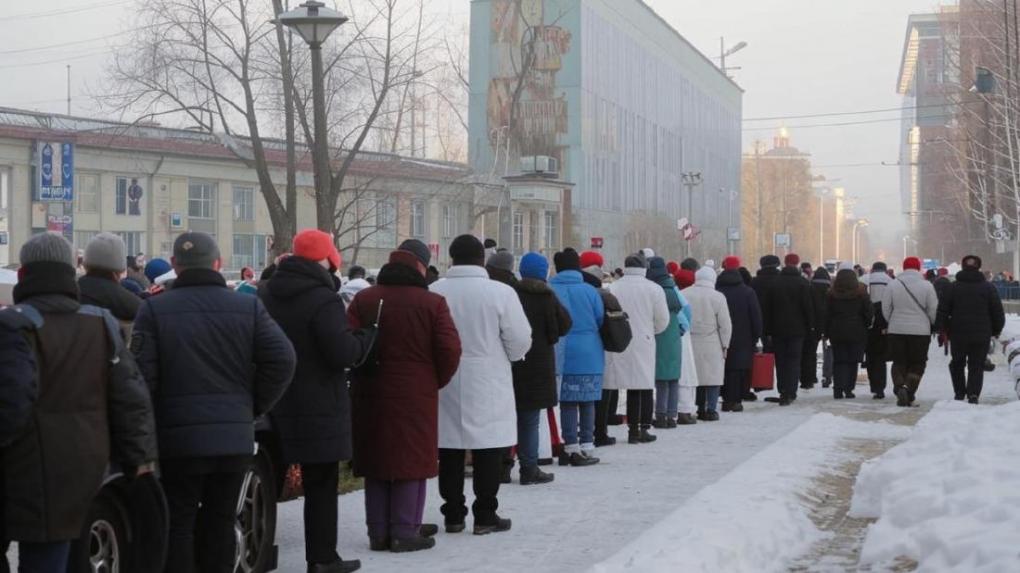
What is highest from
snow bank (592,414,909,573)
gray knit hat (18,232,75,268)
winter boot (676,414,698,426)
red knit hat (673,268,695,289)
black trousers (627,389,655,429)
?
gray knit hat (18,232,75,268)

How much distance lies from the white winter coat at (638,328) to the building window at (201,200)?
1759 inches

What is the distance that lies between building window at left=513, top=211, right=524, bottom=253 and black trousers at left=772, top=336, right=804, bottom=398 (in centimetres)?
4858

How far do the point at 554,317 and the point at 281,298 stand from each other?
378 cm

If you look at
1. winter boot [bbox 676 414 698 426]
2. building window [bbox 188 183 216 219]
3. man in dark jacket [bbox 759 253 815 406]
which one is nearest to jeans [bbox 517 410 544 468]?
winter boot [bbox 676 414 698 426]

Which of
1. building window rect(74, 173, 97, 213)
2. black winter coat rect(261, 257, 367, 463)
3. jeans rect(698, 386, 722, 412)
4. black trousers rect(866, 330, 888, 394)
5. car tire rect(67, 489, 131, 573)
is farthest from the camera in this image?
building window rect(74, 173, 97, 213)

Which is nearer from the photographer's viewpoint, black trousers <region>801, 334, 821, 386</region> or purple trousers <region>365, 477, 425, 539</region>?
purple trousers <region>365, 477, 425, 539</region>

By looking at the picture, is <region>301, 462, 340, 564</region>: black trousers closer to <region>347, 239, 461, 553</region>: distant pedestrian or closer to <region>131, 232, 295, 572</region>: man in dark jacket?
<region>347, 239, 461, 553</region>: distant pedestrian

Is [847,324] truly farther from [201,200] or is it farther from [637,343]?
[201,200]

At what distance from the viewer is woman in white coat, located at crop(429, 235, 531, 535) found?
9.63 m

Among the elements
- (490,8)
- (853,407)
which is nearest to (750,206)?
(490,8)

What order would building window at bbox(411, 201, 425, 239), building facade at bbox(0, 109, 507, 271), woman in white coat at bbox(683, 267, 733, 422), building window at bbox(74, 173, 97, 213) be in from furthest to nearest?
building window at bbox(411, 201, 425, 239) → building window at bbox(74, 173, 97, 213) → building facade at bbox(0, 109, 507, 271) → woman in white coat at bbox(683, 267, 733, 422)

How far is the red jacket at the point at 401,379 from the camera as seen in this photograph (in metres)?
8.82

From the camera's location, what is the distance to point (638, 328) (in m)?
15.2

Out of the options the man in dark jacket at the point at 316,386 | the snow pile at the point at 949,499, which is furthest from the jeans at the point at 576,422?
the man in dark jacket at the point at 316,386
